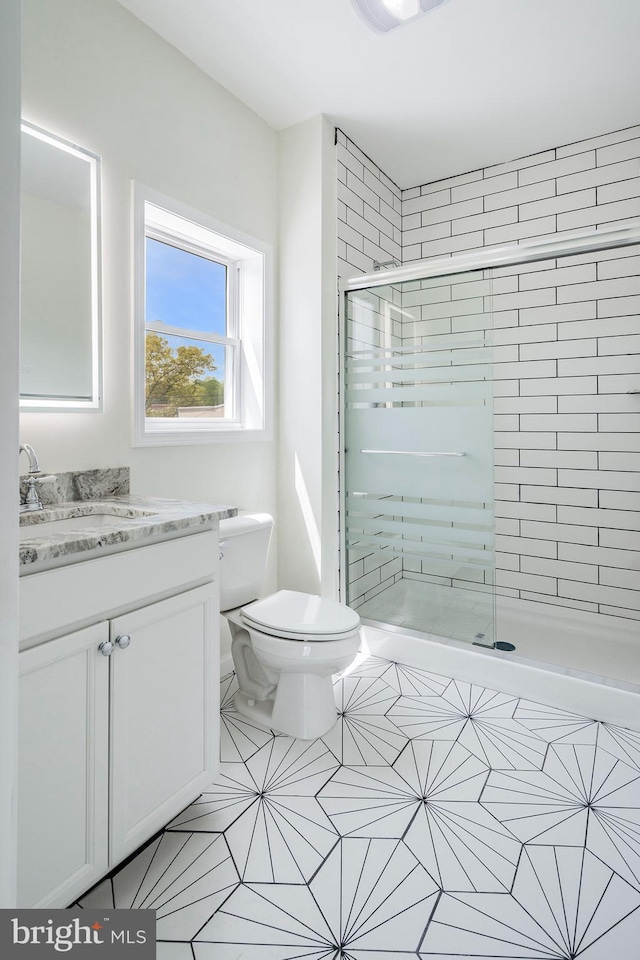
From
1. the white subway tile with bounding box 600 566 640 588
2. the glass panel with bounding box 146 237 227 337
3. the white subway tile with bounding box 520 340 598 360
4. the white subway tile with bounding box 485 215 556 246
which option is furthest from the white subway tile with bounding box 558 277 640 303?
the glass panel with bounding box 146 237 227 337

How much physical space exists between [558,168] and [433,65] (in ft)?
3.45

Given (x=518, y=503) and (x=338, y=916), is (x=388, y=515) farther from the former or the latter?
(x=338, y=916)

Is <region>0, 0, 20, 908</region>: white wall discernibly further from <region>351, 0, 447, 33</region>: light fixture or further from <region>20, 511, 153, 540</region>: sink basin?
<region>351, 0, 447, 33</region>: light fixture

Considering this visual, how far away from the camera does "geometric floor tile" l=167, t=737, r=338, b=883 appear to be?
1.37 m

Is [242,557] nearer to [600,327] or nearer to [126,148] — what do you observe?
[126,148]

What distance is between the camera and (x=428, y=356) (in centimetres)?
239

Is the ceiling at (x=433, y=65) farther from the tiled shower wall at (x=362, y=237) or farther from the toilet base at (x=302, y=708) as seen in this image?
the toilet base at (x=302, y=708)

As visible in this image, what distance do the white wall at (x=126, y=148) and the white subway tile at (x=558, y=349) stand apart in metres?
1.69

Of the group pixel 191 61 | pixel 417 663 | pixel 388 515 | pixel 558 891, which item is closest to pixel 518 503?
pixel 388 515

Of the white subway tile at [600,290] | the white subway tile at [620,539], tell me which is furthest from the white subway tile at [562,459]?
the white subway tile at [600,290]

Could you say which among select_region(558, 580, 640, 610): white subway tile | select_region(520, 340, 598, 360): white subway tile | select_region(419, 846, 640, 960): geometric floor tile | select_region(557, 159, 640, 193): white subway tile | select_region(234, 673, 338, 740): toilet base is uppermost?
select_region(557, 159, 640, 193): white subway tile

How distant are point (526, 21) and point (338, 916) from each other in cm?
288

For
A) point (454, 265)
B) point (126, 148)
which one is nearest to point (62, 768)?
point (126, 148)

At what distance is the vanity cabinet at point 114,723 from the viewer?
1.05 m
